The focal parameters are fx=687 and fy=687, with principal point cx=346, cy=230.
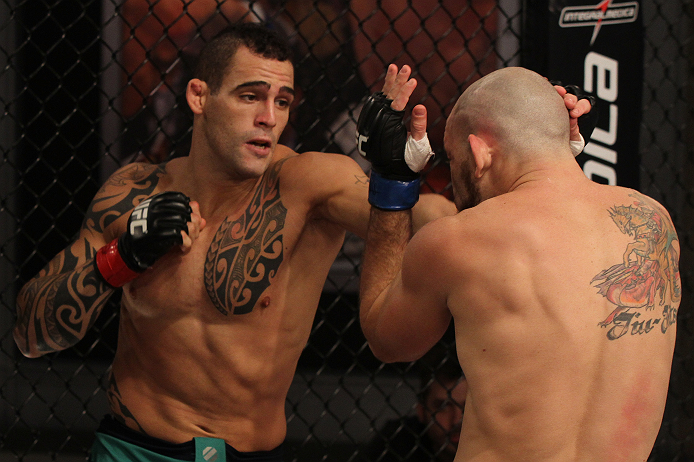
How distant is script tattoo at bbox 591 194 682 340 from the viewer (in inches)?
43.9

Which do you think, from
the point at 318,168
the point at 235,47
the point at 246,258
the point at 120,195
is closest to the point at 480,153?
the point at 318,168

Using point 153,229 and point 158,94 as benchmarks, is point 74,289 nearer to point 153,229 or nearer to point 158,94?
point 153,229

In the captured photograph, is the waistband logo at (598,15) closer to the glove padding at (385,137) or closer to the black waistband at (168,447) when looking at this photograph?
the glove padding at (385,137)

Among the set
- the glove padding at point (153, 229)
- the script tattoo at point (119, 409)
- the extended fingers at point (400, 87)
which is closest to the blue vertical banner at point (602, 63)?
the extended fingers at point (400, 87)

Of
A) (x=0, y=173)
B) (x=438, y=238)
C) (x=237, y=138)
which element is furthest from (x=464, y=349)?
(x=0, y=173)

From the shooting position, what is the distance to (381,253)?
4.82 ft

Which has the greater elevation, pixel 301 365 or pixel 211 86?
pixel 211 86

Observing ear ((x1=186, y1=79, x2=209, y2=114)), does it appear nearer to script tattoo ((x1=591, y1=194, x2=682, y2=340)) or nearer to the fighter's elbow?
the fighter's elbow

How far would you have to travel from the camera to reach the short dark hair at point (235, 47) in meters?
1.77

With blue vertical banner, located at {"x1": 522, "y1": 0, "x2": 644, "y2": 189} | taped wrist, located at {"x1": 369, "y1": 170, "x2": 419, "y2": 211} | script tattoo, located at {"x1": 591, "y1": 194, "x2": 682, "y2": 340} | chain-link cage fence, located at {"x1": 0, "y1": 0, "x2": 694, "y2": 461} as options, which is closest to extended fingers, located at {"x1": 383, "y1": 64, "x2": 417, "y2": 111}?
taped wrist, located at {"x1": 369, "y1": 170, "x2": 419, "y2": 211}

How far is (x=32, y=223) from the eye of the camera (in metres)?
3.53

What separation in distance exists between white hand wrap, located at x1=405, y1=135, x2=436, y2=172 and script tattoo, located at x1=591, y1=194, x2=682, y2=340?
0.42 meters

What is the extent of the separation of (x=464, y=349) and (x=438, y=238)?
19 centimetres

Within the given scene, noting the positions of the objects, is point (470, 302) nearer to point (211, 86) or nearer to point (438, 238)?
point (438, 238)
